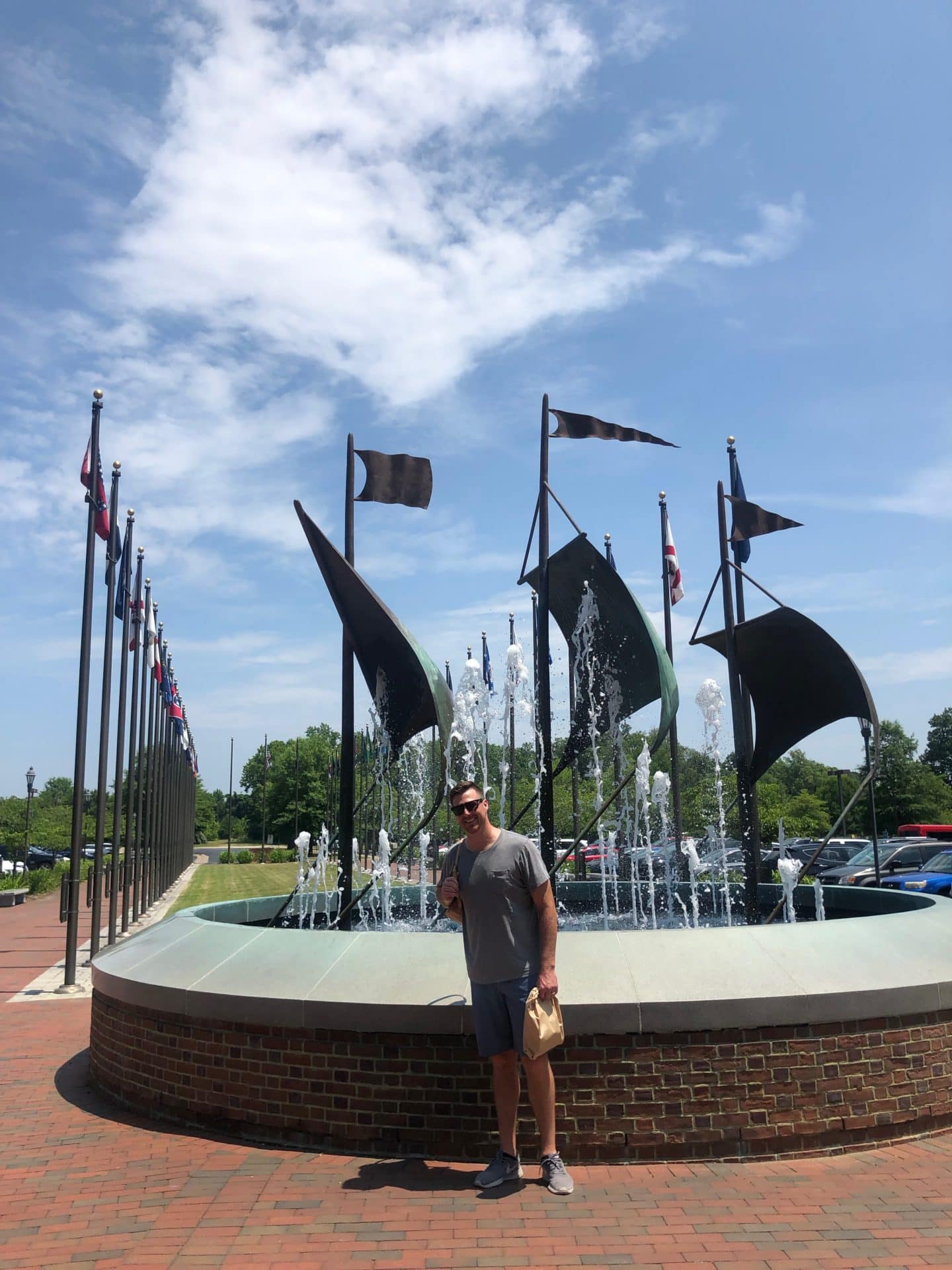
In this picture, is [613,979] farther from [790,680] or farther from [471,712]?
[471,712]

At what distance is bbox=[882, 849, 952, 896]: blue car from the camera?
2100 cm

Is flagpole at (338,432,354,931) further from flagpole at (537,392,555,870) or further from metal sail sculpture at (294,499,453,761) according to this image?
flagpole at (537,392,555,870)

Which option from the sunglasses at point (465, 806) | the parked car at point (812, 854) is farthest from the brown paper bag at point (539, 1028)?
→ the parked car at point (812, 854)

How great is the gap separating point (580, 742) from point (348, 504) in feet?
14.6

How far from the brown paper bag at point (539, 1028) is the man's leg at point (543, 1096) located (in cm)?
14

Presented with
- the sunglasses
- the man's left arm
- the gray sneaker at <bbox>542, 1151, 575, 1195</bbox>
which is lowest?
the gray sneaker at <bbox>542, 1151, 575, 1195</bbox>

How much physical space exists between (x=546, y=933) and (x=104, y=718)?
11.9 m

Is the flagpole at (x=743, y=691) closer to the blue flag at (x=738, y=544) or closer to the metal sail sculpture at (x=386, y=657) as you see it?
the blue flag at (x=738, y=544)

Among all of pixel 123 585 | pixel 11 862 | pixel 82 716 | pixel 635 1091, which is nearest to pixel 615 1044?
pixel 635 1091

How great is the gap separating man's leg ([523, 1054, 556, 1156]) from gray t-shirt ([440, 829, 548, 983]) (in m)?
0.39

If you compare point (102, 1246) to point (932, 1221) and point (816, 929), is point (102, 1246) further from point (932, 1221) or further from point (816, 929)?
point (816, 929)

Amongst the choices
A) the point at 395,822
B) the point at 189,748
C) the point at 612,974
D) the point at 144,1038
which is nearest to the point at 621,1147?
the point at 612,974

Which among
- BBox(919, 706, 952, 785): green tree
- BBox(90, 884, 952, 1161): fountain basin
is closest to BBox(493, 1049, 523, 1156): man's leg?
BBox(90, 884, 952, 1161): fountain basin

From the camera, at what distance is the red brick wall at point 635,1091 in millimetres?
4715
